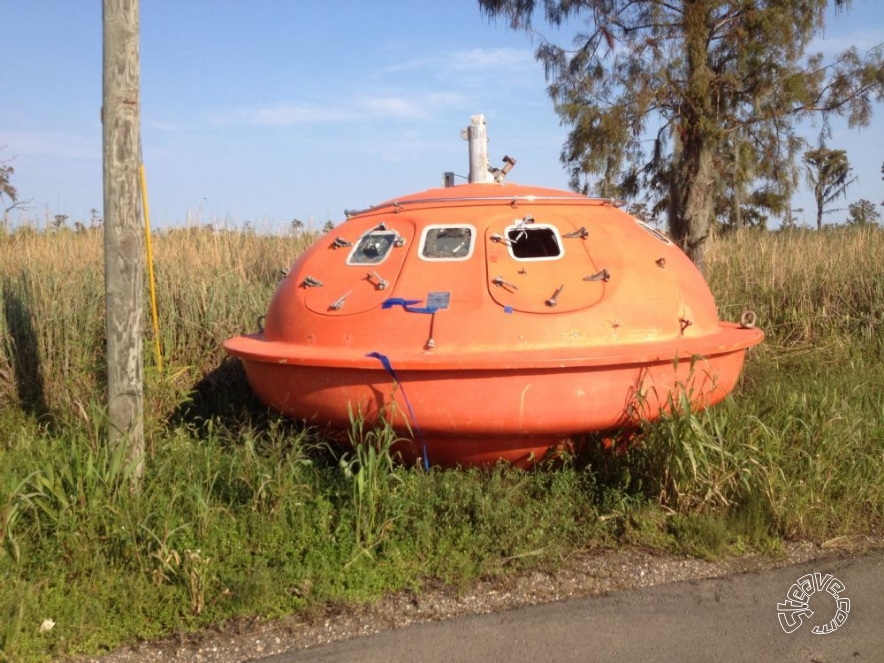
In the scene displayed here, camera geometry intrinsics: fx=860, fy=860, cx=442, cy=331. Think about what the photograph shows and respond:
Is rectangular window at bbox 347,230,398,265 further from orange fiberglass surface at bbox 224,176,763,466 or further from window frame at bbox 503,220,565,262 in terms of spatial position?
window frame at bbox 503,220,565,262

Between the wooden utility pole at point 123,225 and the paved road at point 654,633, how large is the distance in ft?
5.70

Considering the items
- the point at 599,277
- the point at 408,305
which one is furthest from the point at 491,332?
the point at 599,277

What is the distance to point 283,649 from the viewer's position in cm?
336

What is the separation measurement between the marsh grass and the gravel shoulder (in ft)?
0.24

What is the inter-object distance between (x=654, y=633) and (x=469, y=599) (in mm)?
790

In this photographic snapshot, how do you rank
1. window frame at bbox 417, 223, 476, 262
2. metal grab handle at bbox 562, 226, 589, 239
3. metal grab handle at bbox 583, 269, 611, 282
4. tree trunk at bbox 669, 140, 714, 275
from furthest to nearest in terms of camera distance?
tree trunk at bbox 669, 140, 714, 275 < metal grab handle at bbox 562, 226, 589, 239 < window frame at bbox 417, 223, 476, 262 < metal grab handle at bbox 583, 269, 611, 282

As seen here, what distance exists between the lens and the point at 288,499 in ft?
14.0

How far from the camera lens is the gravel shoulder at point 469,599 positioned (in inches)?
132

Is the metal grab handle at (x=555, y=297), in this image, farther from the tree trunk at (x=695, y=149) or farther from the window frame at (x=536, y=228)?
the tree trunk at (x=695, y=149)

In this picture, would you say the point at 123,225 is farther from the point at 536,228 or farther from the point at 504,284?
the point at 536,228

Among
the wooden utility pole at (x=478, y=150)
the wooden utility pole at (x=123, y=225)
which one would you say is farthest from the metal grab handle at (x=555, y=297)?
the wooden utility pole at (x=123, y=225)

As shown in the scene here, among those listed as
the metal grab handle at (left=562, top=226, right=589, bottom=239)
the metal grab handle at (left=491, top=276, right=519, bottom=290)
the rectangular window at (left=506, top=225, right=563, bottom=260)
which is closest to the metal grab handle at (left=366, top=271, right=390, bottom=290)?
the metal grab handle at (left=491, top=276, right=519, bottom=290)

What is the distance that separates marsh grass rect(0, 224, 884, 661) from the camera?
3.65 meters

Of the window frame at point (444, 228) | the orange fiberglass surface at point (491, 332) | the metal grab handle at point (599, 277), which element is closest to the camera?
the orange fiberglass surface at point (491, 332)
